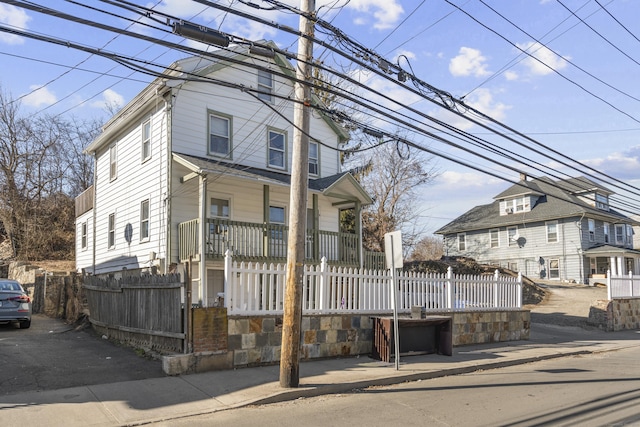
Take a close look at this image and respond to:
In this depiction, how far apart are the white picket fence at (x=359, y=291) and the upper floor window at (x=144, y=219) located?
628 cm

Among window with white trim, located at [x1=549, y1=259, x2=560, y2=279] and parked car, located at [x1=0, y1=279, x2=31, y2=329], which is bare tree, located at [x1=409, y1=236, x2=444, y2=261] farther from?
parked car, located at [x1=0, y1=279, x2=31, y2=329]

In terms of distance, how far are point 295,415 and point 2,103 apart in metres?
29.7

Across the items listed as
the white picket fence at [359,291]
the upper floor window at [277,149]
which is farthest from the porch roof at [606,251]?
the upper floor window at [277,149]

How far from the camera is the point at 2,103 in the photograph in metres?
28.9

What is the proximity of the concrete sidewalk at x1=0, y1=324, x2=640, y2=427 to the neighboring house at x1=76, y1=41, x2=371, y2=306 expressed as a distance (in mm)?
5400

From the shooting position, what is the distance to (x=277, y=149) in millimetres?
18641

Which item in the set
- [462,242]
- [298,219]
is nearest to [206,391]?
[298,219]

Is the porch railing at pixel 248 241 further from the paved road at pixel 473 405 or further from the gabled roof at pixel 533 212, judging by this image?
the gabled roof at pixel 533 212

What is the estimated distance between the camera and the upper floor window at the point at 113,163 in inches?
783

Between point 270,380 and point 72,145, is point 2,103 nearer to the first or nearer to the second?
point 72,145

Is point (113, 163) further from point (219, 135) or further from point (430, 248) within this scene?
point (430, 248)

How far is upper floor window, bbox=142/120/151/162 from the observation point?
1731 centimetres

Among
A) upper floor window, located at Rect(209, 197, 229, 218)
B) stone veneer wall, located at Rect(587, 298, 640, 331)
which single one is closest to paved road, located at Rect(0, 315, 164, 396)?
upper floor window, located at Rect(209, 197, 229, 218)

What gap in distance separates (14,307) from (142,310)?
207 inches
